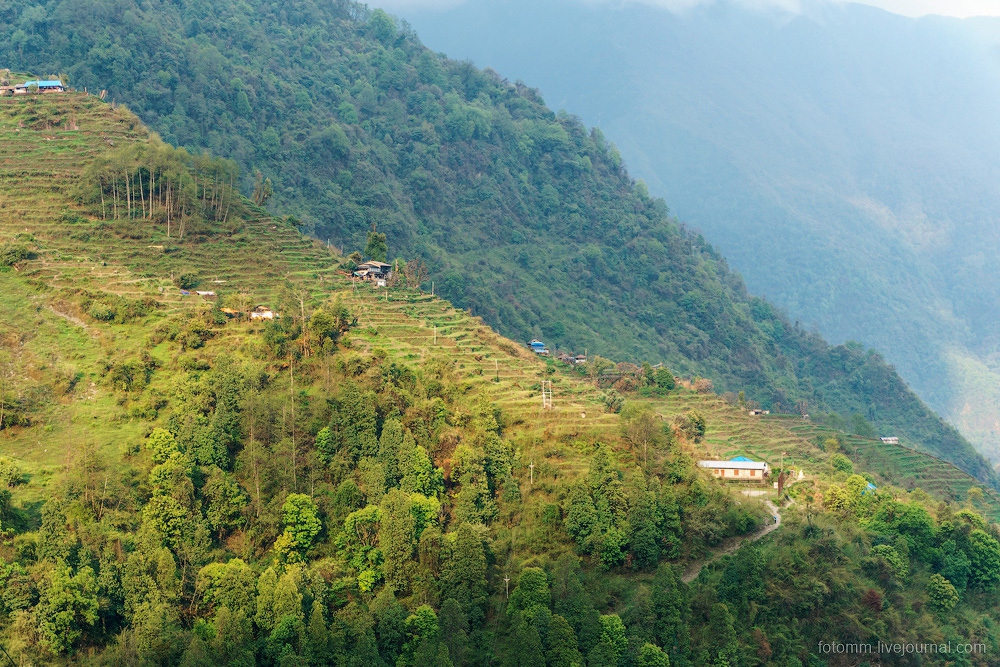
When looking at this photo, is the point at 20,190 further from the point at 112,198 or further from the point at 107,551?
the point at 107,551

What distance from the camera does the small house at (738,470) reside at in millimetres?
48500

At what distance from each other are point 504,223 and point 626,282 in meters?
8.71

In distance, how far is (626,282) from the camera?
282ft

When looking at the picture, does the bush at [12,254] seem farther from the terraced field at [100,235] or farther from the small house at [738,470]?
the small house at [738,470]

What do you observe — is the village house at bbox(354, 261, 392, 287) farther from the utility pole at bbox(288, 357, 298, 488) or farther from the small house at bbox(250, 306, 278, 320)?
the utility pole at bbox(288, 357, 298, 488)

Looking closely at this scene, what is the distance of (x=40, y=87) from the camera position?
60.4m

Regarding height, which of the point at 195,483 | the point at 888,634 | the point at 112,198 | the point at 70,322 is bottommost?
the point at 888,634

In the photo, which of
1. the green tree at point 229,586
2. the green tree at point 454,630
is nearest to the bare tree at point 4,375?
the green tree at point 229,586

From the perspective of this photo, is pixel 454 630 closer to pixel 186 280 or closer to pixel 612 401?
pixel 612 401

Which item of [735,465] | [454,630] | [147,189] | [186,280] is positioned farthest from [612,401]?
[147,189]

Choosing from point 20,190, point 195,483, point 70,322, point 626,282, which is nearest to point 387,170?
point 626,282

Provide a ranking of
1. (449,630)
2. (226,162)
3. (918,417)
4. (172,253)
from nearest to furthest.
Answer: (449,630) → (172,253) → (226,162) → (918,417)

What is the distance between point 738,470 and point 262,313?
17940 mm

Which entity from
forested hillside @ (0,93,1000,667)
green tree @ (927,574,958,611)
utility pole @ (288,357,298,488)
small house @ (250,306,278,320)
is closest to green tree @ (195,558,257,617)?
forested hillside @ (0,93,1000,667)
